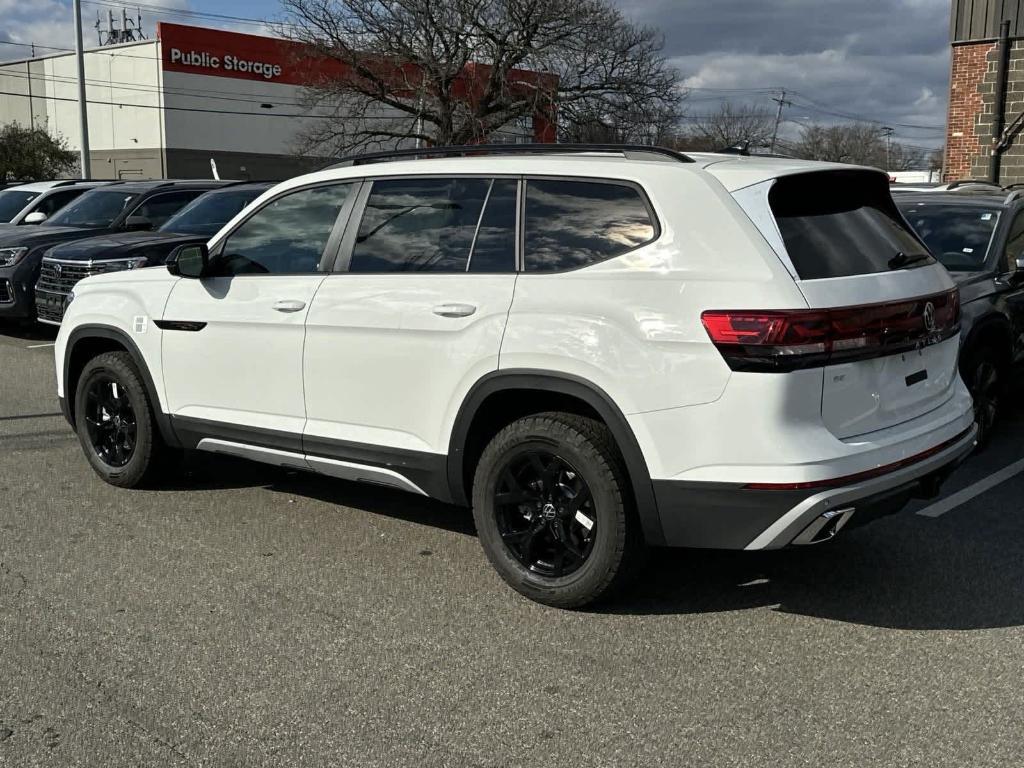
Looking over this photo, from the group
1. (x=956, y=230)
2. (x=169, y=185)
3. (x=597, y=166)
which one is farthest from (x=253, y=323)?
(x=169, y=185)

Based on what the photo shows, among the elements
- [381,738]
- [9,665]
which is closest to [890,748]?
[381,738]

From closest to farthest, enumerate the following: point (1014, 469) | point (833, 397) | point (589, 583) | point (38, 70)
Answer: point (833, 397)
point (589, 583)
point (1014, 469)
point (38, 70)

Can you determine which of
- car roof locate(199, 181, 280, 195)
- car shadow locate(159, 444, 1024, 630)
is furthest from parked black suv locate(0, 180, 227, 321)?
car shadow locate(159, 444, 1024, 630)

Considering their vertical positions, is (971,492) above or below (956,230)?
below

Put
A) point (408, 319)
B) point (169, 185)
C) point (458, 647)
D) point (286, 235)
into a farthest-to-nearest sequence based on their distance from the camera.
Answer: point (169, 185)
point (286, 235)
point (408, 319)
point (458, 647)

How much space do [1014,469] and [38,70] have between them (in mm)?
78898

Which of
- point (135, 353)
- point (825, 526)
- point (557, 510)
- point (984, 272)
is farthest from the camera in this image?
point (984, 272)

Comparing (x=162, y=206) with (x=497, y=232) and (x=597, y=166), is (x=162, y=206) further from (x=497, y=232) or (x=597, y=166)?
(x=597, y=166)

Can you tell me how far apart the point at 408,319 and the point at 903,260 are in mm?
2123

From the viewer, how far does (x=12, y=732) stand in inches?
137

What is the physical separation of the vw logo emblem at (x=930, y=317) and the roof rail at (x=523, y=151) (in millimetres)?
1148

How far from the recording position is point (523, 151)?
4.81 metres

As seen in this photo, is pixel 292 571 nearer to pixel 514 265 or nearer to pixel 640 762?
pixel 514 265

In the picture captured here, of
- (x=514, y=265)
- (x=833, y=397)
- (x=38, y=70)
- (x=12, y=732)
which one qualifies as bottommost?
(x=12, y=732)
